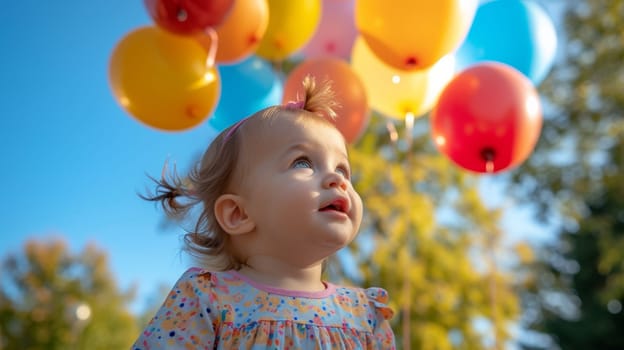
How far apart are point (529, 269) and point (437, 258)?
5.27m

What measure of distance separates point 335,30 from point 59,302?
1904 centimetres

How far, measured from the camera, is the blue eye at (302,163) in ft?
4.56

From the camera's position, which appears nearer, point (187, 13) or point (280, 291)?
point (280, 291)

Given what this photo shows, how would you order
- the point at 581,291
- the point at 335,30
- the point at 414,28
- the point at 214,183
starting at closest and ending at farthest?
the point at 214,183 → the point at 414,28 → the point at 335,30 → the point at 581,291

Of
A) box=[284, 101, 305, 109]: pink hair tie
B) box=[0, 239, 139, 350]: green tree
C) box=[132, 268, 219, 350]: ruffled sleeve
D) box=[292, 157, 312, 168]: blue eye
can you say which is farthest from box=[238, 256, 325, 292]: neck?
box=[0, 239, 139, 350]: green tree

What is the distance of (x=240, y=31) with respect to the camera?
311 cm

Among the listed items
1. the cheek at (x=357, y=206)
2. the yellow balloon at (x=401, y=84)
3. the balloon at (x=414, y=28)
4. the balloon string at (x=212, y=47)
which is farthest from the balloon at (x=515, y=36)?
the cheek at (x=357, y=206)

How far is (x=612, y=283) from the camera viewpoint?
905 cm

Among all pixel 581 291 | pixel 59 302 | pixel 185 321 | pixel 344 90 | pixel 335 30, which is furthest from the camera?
pixel 59 302

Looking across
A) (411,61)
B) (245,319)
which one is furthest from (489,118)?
(245,319)

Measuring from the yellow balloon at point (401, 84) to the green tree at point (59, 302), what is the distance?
55.3ft

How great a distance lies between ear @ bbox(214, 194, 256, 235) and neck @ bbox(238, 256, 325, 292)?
81mm

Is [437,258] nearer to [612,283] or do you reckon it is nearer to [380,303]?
[612,283]

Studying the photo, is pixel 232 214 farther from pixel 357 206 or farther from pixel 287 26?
pixel 287 26
